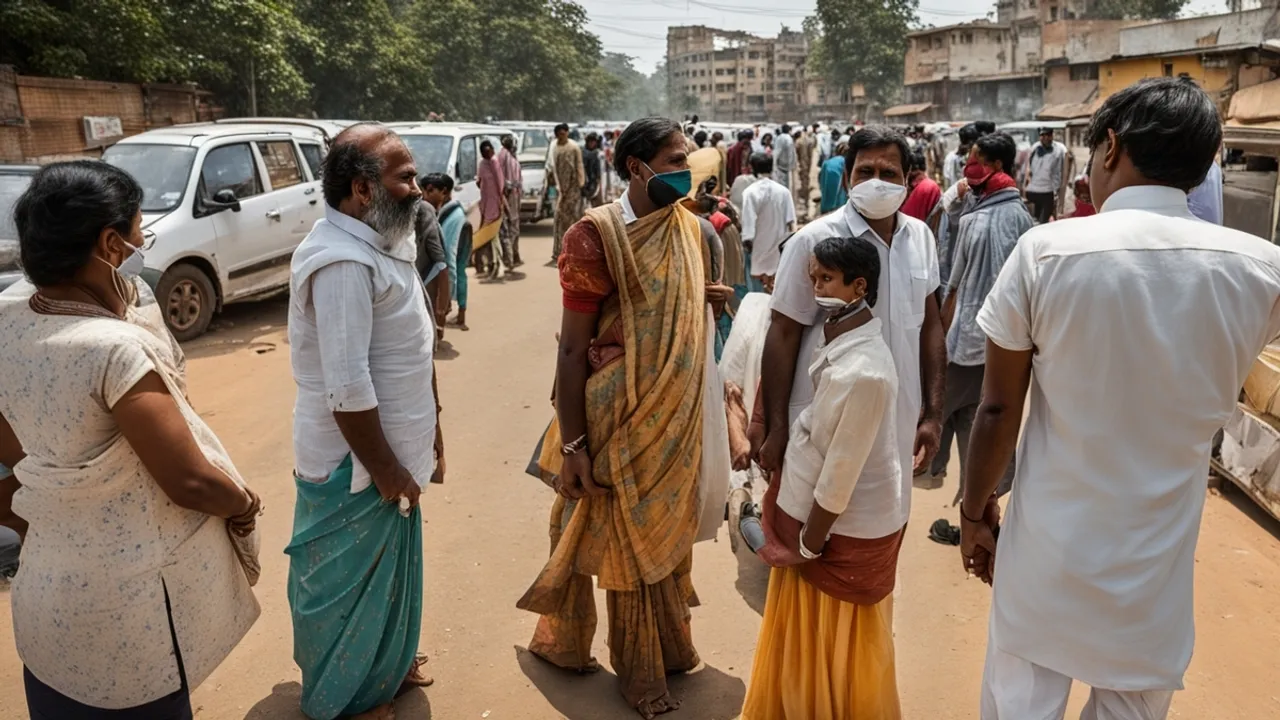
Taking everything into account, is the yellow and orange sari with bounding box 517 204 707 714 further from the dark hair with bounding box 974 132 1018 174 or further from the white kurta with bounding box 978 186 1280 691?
the dark hair with bounding box 974 132 1018 174

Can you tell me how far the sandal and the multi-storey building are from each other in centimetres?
8556

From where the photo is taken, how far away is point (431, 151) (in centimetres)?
1235

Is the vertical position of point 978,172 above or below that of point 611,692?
above

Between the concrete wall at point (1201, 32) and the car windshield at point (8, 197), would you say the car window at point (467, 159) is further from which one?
the concrete wall at point (1201, 32)

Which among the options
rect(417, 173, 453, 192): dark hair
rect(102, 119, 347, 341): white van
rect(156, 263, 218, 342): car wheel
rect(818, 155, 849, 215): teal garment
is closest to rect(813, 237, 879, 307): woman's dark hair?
rect(417, 173, 453, 192): dark hair

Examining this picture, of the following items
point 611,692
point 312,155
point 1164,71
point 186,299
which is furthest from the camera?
point 1164,71

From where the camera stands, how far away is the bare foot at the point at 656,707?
3.10 meters

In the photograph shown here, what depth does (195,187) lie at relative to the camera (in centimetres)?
838

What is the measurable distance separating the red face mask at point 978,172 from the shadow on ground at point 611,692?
3.18 metres

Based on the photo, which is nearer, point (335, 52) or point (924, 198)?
point (924, 198)

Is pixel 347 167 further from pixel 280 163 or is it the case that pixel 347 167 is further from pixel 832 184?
pixel 832 184

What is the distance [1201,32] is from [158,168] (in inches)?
1484

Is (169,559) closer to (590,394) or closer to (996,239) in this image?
(590,394)

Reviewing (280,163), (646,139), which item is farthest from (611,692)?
(280,163)
